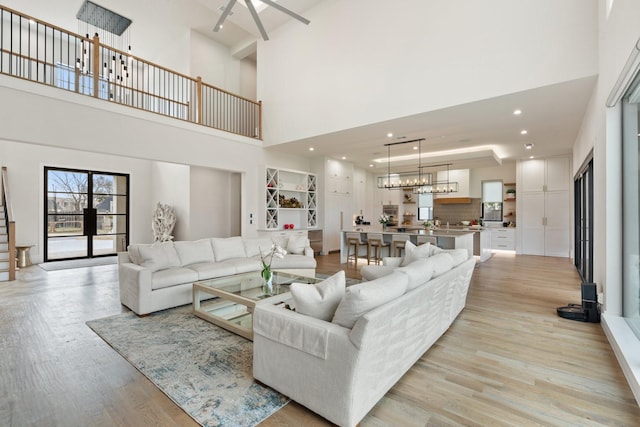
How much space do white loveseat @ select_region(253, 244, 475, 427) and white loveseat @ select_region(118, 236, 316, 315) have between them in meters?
2.22

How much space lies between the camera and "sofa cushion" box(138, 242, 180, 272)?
4.16 metres

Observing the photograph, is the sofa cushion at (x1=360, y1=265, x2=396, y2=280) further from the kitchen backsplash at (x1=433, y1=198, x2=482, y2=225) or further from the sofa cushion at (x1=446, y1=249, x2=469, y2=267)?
the kitchen backsplash at (x1=433, y1=198, x2=482, y2=225)

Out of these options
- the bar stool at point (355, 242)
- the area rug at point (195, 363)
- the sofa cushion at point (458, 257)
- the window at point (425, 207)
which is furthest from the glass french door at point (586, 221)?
the area rug at point (195, 363)

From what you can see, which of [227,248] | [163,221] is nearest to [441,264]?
[227,248]

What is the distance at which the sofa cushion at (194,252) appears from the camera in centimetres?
467

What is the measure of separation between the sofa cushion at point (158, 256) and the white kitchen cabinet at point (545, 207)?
9472 mm

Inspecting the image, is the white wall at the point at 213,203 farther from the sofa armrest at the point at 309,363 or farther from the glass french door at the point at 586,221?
the glass french door at the point at 586,221

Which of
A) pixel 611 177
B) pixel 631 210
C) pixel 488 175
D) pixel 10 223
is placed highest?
pixel 488 175

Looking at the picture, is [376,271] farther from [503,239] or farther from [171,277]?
[503,239]

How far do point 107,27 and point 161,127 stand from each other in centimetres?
436

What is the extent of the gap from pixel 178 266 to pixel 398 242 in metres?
4.32

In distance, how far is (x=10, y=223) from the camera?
5.84 metres

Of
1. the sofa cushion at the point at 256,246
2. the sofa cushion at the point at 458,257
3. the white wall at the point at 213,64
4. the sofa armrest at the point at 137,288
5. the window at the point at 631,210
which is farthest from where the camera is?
the white wall at the point at 213,64

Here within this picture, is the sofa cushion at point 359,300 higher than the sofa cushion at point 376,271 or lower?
higher
